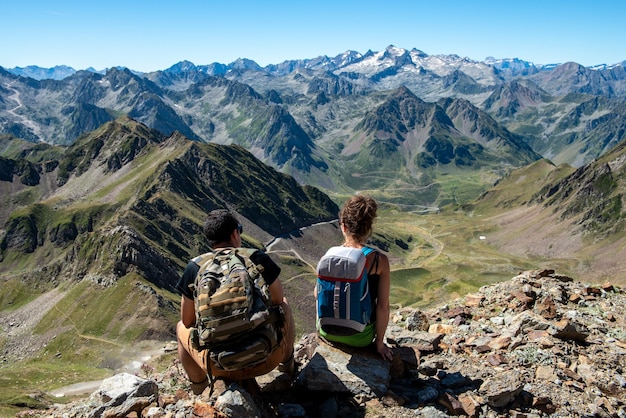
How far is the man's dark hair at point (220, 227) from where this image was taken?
12.5 m

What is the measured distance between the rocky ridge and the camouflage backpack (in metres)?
0.98

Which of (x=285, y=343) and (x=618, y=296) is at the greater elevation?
(x=285, y=343)

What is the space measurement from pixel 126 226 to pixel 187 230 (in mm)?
36846

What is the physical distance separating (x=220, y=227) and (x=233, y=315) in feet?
9.47

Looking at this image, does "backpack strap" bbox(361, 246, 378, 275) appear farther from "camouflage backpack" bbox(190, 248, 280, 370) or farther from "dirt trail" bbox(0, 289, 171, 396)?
"dirt trail" bbox(0, 289, 171, 396)

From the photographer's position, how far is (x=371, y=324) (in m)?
13.3

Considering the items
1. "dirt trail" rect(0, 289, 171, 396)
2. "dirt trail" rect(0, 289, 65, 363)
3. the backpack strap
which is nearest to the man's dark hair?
the backpack strap

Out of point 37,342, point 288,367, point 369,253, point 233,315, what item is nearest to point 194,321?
point 233,315

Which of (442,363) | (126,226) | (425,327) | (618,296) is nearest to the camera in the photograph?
(442,363)

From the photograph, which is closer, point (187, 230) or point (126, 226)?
point (126, 226)

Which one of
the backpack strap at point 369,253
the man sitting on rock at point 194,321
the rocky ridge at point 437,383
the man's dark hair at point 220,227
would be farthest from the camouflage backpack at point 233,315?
the backpack strap at point 369,253

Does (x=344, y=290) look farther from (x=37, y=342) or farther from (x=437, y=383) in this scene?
(x=37, y=342)

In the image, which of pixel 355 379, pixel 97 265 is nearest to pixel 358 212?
pixel 355 379

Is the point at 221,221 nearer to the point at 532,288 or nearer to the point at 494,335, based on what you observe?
the point at 494,335
